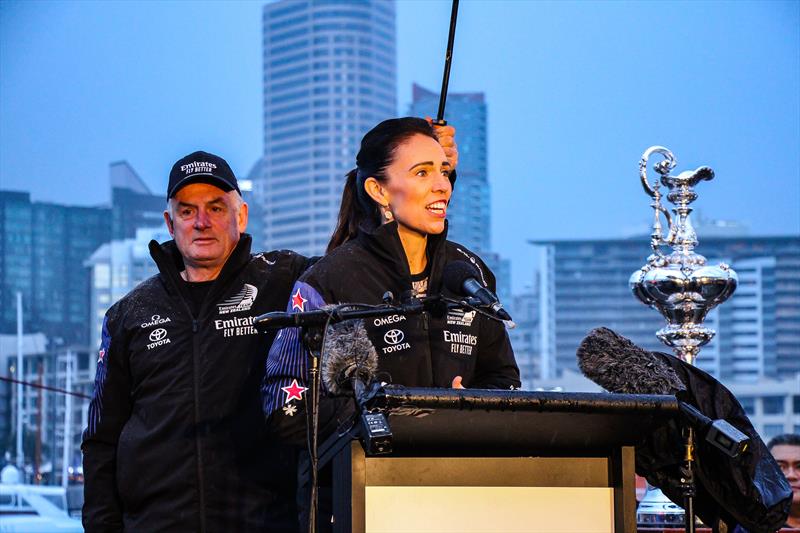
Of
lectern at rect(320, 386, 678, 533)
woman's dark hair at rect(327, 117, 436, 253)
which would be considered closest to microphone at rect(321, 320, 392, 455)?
lectern at rect(320, 386, 678, 533)

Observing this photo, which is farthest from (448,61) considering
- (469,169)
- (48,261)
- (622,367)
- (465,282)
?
(469,169)

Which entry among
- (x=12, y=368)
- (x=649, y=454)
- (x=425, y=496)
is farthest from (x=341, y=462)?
(x=12, y=368)

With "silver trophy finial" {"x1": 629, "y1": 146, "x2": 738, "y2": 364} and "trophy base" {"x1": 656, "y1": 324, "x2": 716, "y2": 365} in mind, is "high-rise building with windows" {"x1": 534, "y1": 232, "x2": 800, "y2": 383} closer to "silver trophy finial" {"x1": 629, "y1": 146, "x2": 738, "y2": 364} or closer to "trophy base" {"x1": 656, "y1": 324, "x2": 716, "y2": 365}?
"silver trophy finial" {"x1": 629, "y1": 146, "x2": 738, "y2": 364}

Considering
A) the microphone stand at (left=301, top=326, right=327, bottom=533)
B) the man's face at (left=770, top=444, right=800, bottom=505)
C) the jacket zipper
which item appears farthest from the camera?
the man's face at (left=770, top=444, right=800, bottom=505)

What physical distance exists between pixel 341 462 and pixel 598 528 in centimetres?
47

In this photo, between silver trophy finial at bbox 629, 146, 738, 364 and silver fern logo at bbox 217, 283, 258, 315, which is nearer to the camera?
silver fern logo at bbox 217, 283, 258, 315

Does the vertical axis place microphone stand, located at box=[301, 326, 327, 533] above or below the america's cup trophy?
below

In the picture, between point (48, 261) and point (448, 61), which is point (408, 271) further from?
point (48, 261)

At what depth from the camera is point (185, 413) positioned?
10.4 ft

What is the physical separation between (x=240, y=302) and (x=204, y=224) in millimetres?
207

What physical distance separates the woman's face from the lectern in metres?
0.66

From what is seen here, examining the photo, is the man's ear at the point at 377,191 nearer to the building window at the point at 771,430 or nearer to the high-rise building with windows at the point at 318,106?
the building window at the point at 771,430

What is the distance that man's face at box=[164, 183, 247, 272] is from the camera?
3.25 m

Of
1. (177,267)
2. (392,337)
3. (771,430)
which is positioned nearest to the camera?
(392,337)
